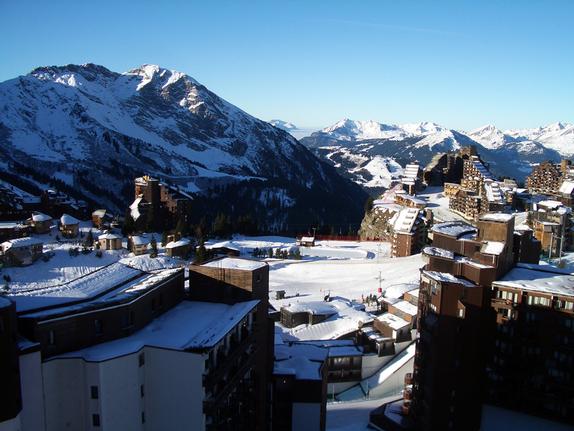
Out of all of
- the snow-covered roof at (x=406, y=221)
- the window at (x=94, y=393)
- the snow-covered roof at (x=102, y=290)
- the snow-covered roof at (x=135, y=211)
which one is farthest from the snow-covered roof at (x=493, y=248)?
the snow-covered roof at (x=135, y=211)

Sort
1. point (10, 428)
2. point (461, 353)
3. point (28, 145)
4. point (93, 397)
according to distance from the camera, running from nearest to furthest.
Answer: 1. point (10, 428)
2. point (93, 397)
3. point (461, 353)
4. point (28, 145)

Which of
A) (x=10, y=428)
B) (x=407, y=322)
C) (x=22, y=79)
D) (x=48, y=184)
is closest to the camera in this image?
(x=10, y=428)

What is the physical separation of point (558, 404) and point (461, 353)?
641cm

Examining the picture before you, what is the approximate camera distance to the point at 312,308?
44062 mm

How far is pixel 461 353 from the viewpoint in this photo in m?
24.3

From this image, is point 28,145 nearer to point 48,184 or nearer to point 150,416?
point 48,184

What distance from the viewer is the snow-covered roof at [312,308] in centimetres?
4359

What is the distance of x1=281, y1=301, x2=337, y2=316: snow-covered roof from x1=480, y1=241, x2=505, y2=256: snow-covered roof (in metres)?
19.8

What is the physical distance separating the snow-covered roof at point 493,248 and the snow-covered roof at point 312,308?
19826 millimetres

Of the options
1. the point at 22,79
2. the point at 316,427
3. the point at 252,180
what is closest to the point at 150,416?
the point at 316,427

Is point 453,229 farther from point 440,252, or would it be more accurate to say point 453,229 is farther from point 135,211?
point 135,211

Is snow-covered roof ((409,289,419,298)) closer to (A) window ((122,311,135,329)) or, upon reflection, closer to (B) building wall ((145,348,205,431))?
(B) building wall ((145,348,205,431))

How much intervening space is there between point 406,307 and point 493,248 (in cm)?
1604

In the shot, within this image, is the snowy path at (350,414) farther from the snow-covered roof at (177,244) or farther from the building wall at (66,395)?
the snow-covered roof at (177,244)
